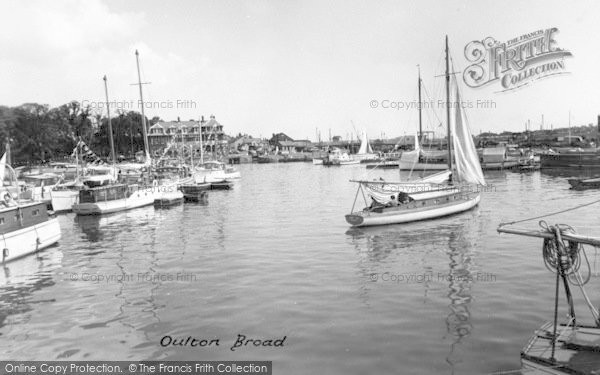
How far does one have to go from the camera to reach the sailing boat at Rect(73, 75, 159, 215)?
138 ft

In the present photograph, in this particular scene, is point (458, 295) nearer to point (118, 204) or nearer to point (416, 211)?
point (416, 211)

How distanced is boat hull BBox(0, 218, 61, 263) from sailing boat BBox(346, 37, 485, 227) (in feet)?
59.1

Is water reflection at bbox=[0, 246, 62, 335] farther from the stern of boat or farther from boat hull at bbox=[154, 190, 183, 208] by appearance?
boat hull at bbox=[154, 190, 183, 208]

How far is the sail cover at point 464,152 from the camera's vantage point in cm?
3891

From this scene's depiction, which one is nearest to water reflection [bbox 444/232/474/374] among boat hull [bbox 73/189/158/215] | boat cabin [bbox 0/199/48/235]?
boat cabin [bbox 0/199/48/235]

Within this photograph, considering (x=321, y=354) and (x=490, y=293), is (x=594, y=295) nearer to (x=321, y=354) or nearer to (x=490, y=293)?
(x=490, y=293)

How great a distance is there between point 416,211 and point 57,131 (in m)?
104

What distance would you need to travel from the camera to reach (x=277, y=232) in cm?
3158

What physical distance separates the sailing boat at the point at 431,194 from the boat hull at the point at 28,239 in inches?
709

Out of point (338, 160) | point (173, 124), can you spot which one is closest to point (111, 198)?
point (338, 160)

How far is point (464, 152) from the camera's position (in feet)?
129

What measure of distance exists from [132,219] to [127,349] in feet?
91.6

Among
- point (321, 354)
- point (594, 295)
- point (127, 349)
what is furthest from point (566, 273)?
point (127, 349)

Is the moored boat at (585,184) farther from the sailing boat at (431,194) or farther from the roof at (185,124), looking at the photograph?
the roof at (185,124)
